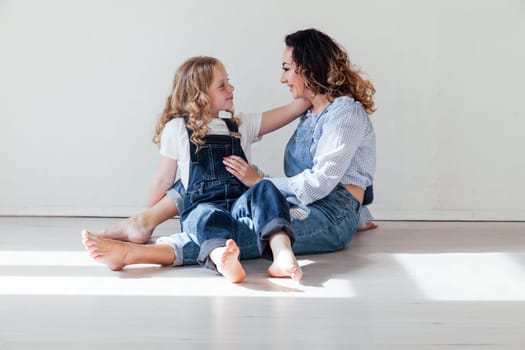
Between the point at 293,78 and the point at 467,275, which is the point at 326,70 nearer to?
the point at 293,78

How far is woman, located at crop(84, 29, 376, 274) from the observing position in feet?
8.74

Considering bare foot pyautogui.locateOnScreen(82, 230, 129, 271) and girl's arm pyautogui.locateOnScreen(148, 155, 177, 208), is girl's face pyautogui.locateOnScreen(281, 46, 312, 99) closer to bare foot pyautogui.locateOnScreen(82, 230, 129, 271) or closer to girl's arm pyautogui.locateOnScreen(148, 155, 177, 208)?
girl's arm pyautogui.locateOnScreen(148, 155, 177, 208)

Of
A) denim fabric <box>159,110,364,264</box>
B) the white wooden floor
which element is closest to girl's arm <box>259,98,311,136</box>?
denim fabric <box>159,110,364,264</box>

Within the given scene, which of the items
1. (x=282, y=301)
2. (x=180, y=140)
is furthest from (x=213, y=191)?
(x=282, y=301)

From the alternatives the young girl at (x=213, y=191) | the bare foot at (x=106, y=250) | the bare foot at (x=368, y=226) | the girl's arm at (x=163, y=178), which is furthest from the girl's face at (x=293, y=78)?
the bare foot at (x=106, y=250)

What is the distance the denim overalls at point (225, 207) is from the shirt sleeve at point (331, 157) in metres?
0.20

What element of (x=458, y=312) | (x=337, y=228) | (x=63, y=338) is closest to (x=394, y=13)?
(x=337, y=228)

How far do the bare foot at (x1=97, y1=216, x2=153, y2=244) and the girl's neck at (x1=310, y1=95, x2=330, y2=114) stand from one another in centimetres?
78

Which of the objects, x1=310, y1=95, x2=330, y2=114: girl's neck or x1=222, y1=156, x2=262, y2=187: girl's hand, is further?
x1=310, y1=95, x2=330, y2=114: girl's neck

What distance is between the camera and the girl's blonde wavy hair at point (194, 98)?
2.80 metres

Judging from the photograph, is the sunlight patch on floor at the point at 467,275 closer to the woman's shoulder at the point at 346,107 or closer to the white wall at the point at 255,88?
Answer: the woman's shoulder at the point at 346,107

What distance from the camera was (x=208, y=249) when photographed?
2414mm

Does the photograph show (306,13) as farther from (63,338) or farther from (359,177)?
(63,338)

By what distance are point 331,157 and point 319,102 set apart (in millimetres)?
323
